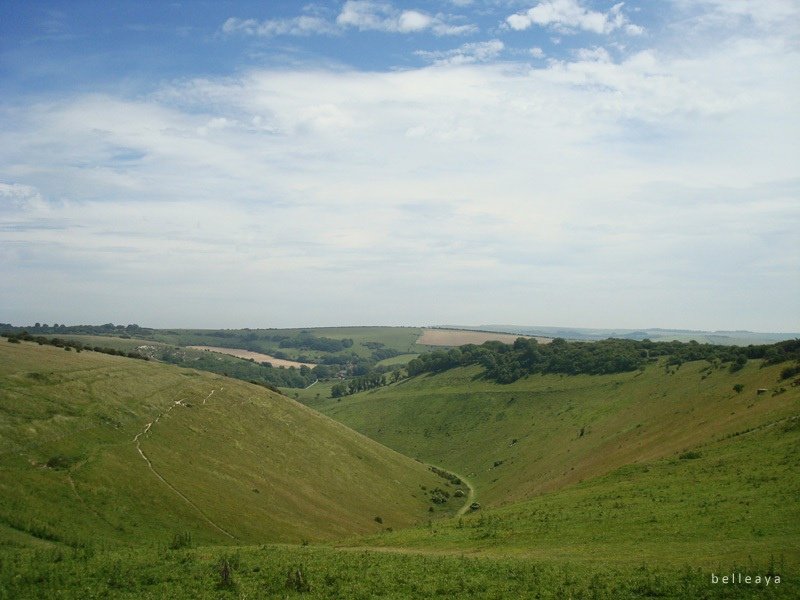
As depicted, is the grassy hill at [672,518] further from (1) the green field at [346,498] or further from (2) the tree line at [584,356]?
(2) the tree line at [584,356]

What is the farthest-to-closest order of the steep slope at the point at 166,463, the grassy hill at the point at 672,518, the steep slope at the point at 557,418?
1. the steep slope at the point at 557,418
2. the steep slope at the point at 166,463
3. the grassy hill at the point at 672,518

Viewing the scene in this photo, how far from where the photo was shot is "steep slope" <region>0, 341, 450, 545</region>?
3512cm

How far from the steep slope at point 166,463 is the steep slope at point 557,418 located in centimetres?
2032

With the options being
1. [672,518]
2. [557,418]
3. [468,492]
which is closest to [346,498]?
[468,492]

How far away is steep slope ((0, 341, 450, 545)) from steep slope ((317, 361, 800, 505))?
20325mm

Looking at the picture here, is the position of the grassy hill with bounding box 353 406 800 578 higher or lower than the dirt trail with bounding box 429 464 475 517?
higher

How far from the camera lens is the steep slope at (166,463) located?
1383 inches

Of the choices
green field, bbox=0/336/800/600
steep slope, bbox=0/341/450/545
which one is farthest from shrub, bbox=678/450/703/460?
steep slope, bbox=0/341/450/545

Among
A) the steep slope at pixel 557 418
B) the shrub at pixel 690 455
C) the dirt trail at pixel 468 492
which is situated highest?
the shrub at pixel 690 455

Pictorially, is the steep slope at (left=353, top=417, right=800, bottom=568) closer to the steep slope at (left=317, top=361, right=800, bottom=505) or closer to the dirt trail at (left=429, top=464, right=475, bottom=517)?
the steep slope at (left=317, top=361, right=800, bottom=505)

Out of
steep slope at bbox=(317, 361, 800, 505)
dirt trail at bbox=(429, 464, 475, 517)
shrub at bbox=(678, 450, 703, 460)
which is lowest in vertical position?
dirt trail at bbox=(429, 464, 475, 517)

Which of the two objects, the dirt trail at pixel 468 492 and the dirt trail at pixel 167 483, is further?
the dirt trail at pixel 468 492

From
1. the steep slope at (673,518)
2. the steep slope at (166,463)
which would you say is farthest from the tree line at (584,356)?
the steep slope at (166,463)

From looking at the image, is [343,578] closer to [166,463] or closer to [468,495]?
[166,463]
